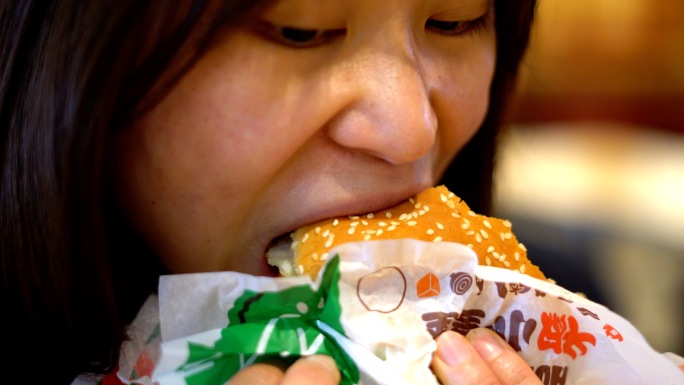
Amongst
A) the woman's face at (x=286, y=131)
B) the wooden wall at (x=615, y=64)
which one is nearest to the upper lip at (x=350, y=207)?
the woman's face at (x=286, y=131)

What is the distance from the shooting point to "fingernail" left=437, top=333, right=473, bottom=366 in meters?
0.95

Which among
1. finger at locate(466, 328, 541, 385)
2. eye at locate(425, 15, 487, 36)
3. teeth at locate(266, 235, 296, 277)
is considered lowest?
finger at locate(466, 328, 541, 385)

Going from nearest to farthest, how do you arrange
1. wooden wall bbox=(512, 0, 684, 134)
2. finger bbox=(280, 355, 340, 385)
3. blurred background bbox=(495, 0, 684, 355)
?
1. finger bbox=(280, 355, 340, 385)
2. blurred background bbox=(495, 0, 684, 355)
3. wooden wall bbox=(512, 0, 684, 134)

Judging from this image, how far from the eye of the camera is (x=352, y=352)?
94cm

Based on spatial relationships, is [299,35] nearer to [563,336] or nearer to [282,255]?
[282,255]

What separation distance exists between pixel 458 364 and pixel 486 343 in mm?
77

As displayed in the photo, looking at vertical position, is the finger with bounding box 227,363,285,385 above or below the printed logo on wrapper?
below

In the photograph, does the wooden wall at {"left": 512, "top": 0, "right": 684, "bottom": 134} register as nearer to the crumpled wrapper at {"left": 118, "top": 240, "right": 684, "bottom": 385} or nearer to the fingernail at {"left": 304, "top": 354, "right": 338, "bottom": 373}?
the crumpled wrapper at {"left": 118, "top": 240, "right": 684, "bottom": 385}

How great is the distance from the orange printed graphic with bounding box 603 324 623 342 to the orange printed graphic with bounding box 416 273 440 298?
32cm

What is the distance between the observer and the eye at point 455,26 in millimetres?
1163

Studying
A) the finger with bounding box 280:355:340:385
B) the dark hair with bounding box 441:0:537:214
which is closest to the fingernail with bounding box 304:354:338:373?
the finger with bounding box 280:355:340:385

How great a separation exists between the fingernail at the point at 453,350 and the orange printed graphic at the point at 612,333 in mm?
272

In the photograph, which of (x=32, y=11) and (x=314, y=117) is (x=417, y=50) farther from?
(x=32, y=11)

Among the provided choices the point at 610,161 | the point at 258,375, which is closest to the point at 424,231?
the point at 258,375
